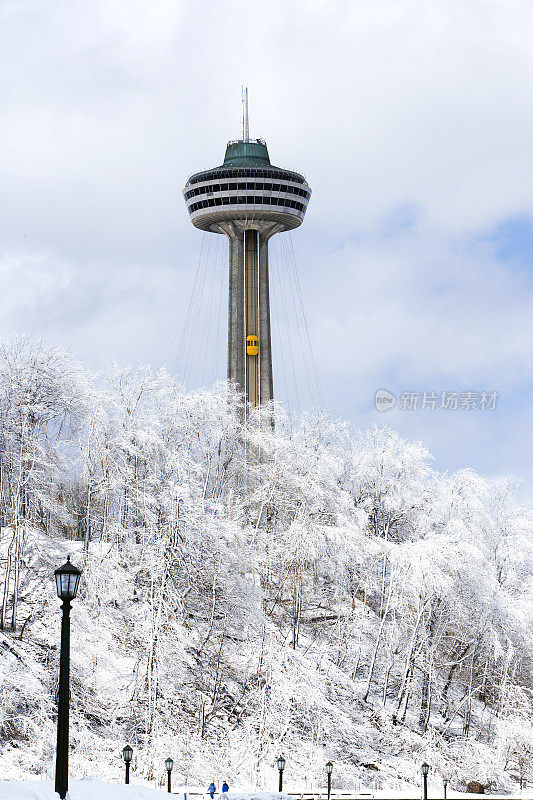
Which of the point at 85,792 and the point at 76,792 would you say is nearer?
the point at 76,792

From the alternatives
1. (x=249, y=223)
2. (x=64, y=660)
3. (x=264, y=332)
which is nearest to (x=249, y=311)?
(x=264, y=332)

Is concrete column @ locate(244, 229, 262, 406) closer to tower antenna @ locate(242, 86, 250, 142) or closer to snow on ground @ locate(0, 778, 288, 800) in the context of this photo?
tower antenna @ locate(242, 86, 250, 142)

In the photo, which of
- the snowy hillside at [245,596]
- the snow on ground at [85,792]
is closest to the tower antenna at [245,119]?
the snowy hillside at [245,596]

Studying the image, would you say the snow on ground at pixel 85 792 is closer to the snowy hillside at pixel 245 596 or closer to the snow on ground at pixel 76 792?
the snow on ground at pixel 76 792

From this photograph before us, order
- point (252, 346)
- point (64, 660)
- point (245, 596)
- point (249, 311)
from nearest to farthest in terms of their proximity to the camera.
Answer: point (64, 660) → point (245, 596) → point (252, 346) → point (249, 311)

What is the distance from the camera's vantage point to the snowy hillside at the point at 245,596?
4969cm

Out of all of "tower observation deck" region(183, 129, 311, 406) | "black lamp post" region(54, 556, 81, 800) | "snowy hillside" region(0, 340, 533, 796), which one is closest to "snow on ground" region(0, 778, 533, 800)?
"black lamp post" region(54, 556, 81, 800)

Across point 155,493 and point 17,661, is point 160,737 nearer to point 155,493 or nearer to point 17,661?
point 17,661

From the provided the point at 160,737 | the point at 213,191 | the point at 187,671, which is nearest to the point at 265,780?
the point at 160,737

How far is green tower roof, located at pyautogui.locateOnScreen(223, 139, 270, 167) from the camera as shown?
11488 cm

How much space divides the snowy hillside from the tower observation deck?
46755 millimetres

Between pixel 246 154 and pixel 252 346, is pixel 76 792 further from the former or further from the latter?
pixel 246 154

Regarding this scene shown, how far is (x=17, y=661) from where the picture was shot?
4862cm

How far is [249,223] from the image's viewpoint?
113812 millimetres
